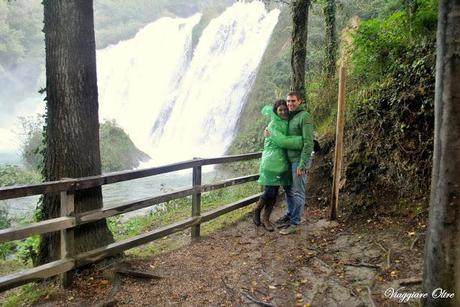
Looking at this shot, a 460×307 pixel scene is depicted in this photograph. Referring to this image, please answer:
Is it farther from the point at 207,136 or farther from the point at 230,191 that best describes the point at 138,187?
the point at 207,136

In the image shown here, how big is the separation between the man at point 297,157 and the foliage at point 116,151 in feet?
47.4

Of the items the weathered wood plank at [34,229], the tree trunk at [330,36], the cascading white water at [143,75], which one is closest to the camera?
the weathered wood plank at [34,229]

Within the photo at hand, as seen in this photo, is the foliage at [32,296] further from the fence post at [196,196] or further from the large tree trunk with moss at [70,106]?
the fence post at [196,196]

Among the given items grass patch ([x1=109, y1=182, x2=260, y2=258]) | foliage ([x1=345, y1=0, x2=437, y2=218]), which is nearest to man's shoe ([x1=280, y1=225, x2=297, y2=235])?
foliage ([x1=345, y1=0, x2=437, y2=218])

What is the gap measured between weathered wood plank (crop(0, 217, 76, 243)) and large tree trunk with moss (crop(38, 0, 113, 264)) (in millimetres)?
472

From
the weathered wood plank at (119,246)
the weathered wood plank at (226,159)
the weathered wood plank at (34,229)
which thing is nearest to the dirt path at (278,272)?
the weathered wood plank at (119,246)

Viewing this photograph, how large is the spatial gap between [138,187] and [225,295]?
11.5 m

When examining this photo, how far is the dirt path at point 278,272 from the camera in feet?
13.6

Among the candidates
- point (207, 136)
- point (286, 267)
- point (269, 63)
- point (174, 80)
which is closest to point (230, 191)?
point (286, 267)

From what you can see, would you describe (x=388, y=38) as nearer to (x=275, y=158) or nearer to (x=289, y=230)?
(x=275, y=158)

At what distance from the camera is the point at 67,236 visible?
4.34 m

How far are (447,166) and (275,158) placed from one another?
3.37m

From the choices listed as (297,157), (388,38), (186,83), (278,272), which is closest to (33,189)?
(278,272)

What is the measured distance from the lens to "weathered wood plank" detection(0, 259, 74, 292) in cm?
379
